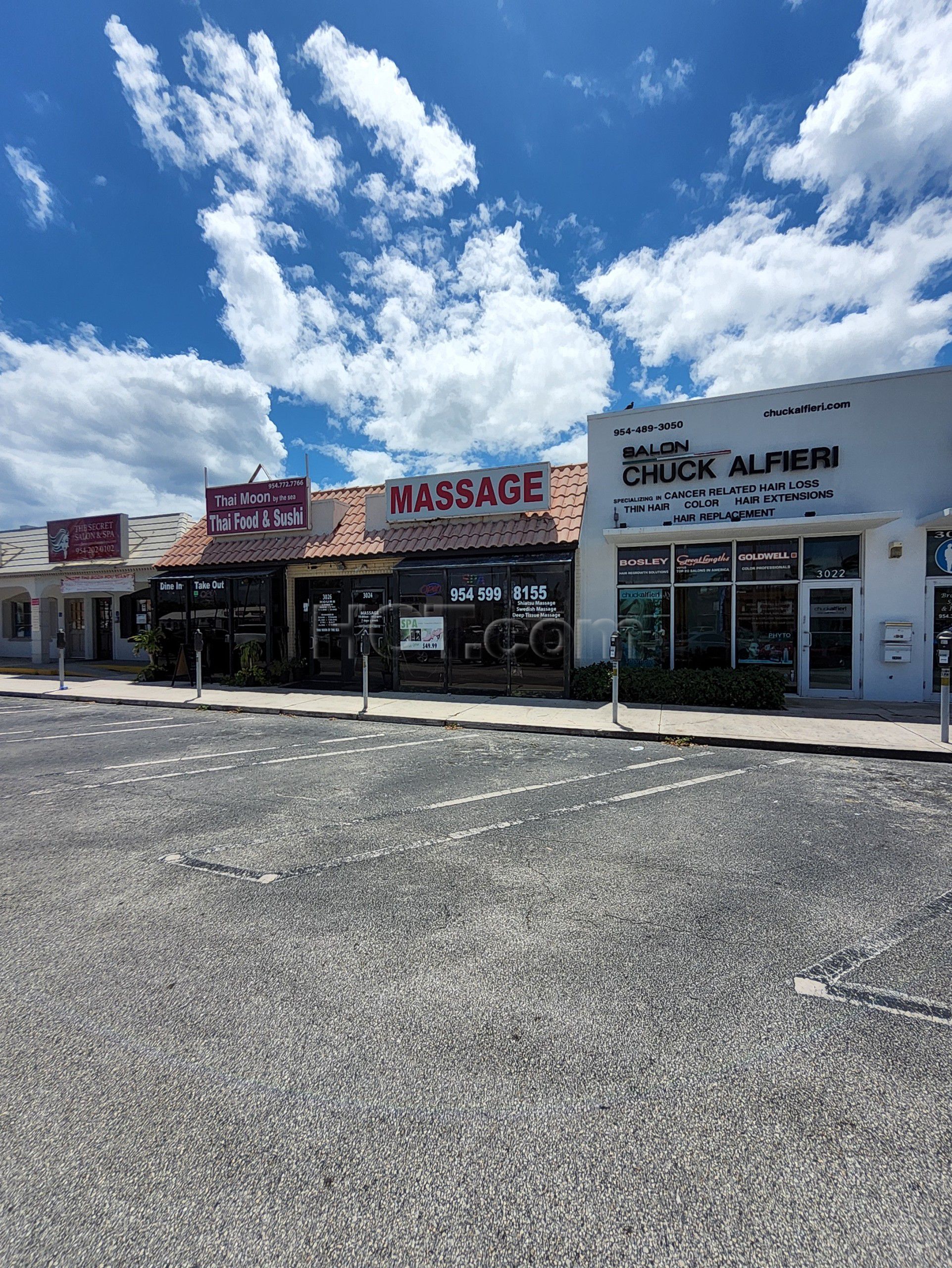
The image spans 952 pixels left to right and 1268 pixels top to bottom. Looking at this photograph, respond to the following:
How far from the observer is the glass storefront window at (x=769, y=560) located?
1193 cm

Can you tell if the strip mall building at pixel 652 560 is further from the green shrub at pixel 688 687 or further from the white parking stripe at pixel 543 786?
the white parking stripe at pixel 543 786

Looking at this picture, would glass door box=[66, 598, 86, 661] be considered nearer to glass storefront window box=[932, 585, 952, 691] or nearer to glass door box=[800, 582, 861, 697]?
glass door box=[800, 582, 861, 697]

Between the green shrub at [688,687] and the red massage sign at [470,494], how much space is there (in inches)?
156

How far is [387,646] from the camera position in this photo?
45.8 ft

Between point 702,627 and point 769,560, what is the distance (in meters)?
1.91

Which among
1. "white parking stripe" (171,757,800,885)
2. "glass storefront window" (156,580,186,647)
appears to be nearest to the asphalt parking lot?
"white parking stripe" (171,757,800,885)

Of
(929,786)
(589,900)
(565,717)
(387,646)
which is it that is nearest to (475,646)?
(387,646)

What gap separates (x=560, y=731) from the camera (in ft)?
31.3

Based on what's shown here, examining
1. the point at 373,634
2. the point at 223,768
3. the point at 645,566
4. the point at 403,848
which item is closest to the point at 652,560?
the point at 645,566

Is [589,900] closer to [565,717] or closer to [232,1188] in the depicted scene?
[232,1188]

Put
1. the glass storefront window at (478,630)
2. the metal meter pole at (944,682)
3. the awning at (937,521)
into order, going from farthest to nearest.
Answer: the glass storefront window at (478,630) < the awning at (937,521) < the metal meter pole at (944,682)

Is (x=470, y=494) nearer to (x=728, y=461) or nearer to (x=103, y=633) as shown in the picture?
(x=728, y=461)

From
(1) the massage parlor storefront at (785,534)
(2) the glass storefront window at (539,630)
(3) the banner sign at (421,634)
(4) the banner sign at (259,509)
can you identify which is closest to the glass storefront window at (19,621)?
(4) the banner sign at (259,509)

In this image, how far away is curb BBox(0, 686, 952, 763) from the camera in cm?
794
